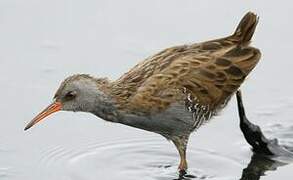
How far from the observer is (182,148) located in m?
10.3

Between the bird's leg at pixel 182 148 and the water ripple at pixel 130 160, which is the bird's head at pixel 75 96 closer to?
the water ripple at pixel 130 160

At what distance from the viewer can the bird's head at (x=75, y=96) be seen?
9828 mm

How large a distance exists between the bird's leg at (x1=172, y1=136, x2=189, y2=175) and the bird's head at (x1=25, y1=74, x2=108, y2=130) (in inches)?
34.9

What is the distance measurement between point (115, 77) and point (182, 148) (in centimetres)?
177

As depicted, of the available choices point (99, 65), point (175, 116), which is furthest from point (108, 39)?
point (175, 116)

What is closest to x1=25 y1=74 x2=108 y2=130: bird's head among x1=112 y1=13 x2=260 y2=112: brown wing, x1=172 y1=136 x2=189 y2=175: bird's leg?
x1=112 y1=13 x2=260 y2=112: brown wing

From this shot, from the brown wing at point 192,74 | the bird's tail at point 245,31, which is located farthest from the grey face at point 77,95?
the bird's tail at point 245,31

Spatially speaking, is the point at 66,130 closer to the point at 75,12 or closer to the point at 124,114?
the point at 124,114

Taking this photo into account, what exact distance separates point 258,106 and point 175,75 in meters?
1.54

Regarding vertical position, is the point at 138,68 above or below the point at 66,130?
above

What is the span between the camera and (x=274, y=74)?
39.1 feet

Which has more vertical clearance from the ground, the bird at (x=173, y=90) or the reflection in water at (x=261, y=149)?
the bird at (x=173, y=90)

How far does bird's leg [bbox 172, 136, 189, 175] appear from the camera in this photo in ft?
33.7

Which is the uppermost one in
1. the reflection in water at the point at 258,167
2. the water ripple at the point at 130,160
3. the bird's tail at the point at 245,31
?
the bird's tail at the point at 245,31
